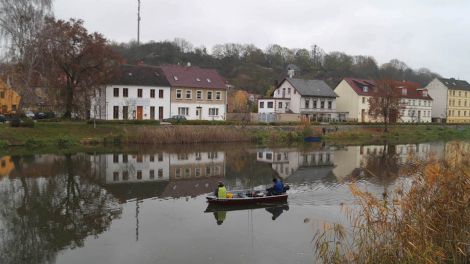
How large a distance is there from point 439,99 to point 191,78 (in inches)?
2313

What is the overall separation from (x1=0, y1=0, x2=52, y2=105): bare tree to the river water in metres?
8.69

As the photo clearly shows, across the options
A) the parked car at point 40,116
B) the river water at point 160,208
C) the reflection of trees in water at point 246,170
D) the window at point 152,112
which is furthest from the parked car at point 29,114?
the reflection of trees in water at point 246,170

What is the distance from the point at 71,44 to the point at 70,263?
1483 inches

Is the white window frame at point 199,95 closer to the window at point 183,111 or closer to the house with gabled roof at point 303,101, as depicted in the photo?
the window at point 183,111

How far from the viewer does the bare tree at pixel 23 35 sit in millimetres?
37656

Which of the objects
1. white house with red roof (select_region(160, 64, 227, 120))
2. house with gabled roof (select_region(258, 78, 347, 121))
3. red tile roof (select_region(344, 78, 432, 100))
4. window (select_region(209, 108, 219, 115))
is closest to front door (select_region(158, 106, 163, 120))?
white house with red roof (select_region(160, 64, 227, 120))

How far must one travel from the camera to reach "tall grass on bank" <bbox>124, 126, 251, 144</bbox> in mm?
45875

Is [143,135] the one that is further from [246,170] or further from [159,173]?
[246,170]

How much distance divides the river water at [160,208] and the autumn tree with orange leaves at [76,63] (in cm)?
1350

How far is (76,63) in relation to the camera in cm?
4684

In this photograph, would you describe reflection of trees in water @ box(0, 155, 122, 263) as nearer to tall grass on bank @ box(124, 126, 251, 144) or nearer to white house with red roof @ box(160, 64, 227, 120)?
tall grass on bank @ box(124, 126, 251, 144)

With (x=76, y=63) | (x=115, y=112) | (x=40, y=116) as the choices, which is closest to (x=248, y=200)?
(x=76, y=63)

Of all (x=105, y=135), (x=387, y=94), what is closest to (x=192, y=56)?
(x=387, y=94)

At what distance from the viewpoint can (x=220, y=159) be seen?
3641cm
